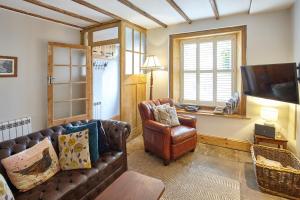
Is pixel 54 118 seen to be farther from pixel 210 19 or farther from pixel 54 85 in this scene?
pixel 210 19

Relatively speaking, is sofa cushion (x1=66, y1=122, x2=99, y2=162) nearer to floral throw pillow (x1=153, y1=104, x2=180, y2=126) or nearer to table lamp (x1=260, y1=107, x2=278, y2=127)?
floral throw pillow (x1=153, y1=104, x2=180, y2=126)

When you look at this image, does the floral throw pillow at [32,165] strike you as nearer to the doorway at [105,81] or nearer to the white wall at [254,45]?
the doorway at [105,81]

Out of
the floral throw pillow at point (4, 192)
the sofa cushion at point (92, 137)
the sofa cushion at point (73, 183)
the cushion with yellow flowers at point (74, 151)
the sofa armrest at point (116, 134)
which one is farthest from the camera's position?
the sofa armrest at point (116, 134)

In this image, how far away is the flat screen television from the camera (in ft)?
6.95

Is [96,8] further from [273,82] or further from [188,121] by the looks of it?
[273,82]

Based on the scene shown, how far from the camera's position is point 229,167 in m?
2.66

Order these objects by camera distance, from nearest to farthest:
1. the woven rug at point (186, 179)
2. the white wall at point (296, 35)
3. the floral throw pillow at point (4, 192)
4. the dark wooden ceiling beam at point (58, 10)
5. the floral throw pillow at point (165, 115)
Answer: the floral throw pillow at point (4, 192)
the woven rug at point (186, 179)
the white wall at point (296, 35)
the dark wooden ceiling beam at point (58, 10)
the floral throw pillow at point (165, 115)

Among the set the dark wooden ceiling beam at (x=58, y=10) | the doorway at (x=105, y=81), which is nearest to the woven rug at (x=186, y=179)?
the doorway at (x=105, y=81)

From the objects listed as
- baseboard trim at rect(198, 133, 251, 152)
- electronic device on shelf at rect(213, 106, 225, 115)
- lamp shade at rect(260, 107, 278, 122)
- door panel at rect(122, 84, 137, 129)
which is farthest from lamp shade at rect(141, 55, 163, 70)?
lamp shade at rect(260, 107, 278, 122)

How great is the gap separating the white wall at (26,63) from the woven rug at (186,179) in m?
1.97

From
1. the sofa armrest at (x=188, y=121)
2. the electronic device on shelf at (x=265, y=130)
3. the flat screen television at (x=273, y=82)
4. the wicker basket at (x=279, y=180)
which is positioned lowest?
the wicker basket at (x=279, y=180)

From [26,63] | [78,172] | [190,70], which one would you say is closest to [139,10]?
[190,70]

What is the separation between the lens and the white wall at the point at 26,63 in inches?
115

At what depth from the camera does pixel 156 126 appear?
2.79m
